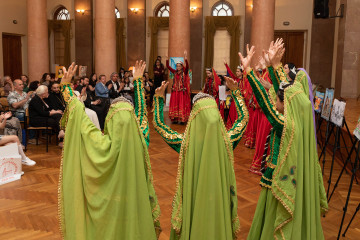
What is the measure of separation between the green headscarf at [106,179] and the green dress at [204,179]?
1.02ft

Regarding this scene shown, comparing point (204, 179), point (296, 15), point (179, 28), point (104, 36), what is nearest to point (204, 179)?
point (204, 179)

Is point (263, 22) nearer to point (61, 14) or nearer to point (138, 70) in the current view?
point (138, 70)

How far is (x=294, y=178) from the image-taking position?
245cm

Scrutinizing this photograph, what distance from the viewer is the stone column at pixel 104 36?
432 inches

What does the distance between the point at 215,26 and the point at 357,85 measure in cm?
623

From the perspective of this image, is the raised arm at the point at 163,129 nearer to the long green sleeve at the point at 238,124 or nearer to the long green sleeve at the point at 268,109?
the long green sleeve at the point at 238,124

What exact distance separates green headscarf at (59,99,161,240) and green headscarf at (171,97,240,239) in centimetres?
31

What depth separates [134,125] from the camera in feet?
7.93

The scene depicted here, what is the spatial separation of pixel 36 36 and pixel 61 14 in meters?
5.11

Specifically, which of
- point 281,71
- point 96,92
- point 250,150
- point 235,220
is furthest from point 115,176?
point 96,92

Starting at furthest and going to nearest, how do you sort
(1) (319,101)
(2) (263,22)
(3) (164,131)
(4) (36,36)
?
(4) (36,36) → (2) (263,22) → (1) (319,101) → (3) (164,131)

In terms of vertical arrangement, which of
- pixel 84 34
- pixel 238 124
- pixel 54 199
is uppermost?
pixel 84 34

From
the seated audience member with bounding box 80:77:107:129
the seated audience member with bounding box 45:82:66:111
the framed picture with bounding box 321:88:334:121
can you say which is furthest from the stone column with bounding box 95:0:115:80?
the framed picture with bounding box 321:88:334:121

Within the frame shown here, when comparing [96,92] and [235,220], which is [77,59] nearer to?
[96,92]
